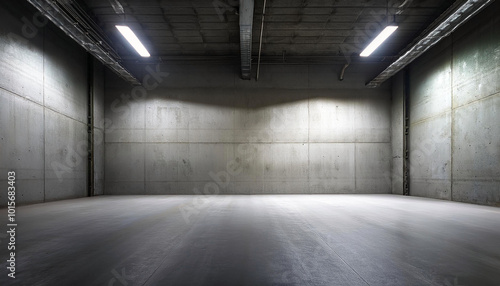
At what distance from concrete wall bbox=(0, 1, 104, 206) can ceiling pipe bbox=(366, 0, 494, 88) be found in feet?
37.6

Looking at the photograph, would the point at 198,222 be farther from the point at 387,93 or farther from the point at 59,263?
the point at 387,93

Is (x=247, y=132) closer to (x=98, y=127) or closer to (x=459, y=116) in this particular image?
(x=98, y=127)

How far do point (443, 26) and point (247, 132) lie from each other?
25.8ft

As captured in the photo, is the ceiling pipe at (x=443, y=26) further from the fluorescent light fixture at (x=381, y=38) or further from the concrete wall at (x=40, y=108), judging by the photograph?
the concrete wall at (x=40, y=108)

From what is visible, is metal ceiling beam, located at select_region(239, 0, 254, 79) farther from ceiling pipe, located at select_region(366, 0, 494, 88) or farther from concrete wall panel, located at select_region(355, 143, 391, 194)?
concrete wall panel, located at select_region(355, 143, 391, 194)

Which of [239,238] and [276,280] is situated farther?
[239,238]

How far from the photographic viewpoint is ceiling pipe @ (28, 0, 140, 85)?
275 inches

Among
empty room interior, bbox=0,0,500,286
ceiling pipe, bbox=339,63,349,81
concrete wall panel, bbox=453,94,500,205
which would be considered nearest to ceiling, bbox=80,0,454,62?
empty room interior, bbox=0,0,500,286

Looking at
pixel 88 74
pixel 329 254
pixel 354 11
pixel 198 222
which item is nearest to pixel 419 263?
pixel 329 254

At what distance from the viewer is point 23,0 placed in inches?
320

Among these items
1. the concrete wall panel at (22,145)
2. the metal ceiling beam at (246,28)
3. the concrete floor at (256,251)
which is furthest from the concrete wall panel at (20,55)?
the metal ceiling beam at (246,28)

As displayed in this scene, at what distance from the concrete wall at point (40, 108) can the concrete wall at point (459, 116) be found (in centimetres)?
1300

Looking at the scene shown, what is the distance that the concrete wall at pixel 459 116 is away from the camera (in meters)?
8.16

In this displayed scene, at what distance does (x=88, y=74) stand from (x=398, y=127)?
13.3 meters
